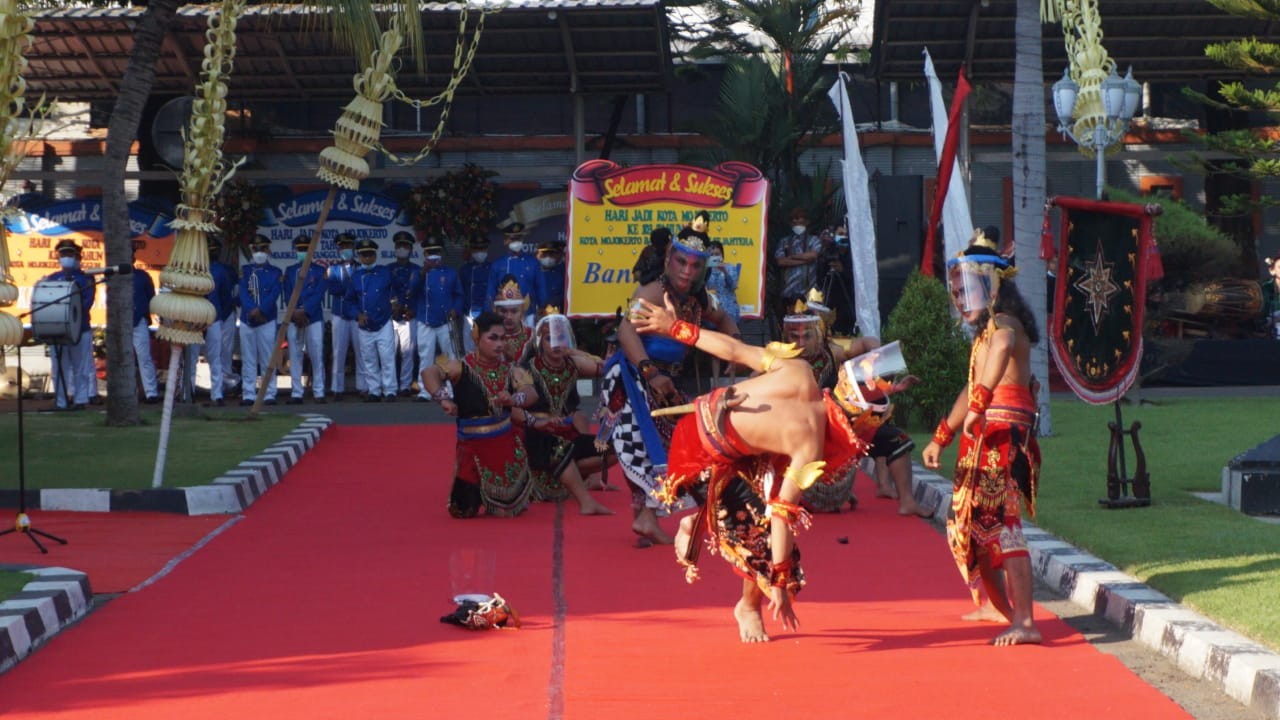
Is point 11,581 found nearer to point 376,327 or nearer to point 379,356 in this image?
point 376,327

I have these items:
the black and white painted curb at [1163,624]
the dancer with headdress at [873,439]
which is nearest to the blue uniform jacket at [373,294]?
the dancer with headdress at [873,439]

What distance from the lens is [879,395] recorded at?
23.1 ft

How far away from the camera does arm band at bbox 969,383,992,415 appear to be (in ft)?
24.7

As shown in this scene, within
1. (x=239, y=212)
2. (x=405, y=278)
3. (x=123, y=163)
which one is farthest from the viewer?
(x=239, y=212)

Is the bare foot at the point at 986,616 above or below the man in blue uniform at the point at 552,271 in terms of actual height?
below

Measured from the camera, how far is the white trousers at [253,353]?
21891 millimetres

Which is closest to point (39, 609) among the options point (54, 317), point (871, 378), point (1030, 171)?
point (871, 378)

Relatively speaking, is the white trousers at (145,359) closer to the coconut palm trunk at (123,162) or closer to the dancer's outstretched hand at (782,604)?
the coconut palm trunk at (123,162)

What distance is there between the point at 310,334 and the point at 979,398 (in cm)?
1600

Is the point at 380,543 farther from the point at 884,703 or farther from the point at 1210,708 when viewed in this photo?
the point at 1210,708

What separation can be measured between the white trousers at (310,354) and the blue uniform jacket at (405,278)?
3.77ft

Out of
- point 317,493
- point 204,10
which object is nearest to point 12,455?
point 317,493

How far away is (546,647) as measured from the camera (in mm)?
7180

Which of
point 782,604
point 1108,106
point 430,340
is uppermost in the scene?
point 1108,106
